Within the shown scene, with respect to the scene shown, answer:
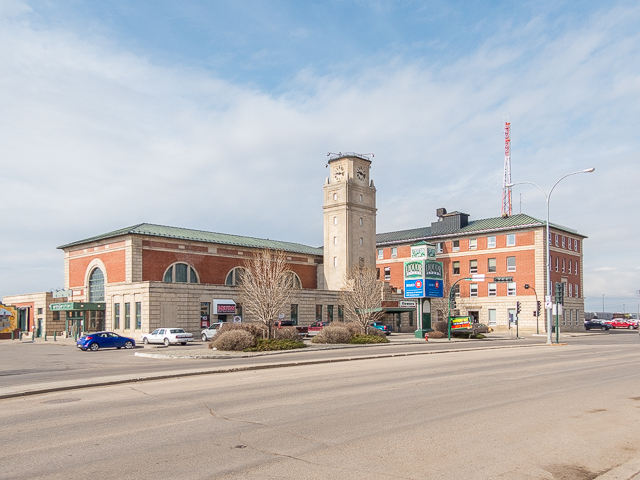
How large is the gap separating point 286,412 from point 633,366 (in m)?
16.4

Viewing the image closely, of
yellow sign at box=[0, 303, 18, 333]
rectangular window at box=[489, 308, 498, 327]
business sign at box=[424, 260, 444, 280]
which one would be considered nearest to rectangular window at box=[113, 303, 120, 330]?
yellow sign at box=[0, 303, 18, 333]

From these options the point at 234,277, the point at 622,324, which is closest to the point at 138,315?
the point at 234,277

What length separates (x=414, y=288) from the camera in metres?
51.9

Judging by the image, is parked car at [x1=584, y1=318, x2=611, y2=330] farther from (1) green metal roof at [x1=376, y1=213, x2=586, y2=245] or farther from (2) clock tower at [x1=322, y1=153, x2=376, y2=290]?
(2) clock tower at [x1=322, y1=153, x2=376, y2=290]

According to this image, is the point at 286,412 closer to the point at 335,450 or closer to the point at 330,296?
the point at 335,450

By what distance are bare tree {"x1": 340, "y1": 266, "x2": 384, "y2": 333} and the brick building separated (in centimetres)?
1590

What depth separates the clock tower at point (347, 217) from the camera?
75.0 metres

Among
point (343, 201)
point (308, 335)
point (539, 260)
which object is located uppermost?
point (343, 201)

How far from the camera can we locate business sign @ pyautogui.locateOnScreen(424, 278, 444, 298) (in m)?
51.5

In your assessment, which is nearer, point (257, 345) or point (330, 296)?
point (257, 345)

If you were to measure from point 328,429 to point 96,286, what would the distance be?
189 feet

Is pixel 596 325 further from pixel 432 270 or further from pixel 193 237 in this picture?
pixel 193 237

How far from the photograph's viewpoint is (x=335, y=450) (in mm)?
8469

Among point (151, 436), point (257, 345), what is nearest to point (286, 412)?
point (151, 436)
